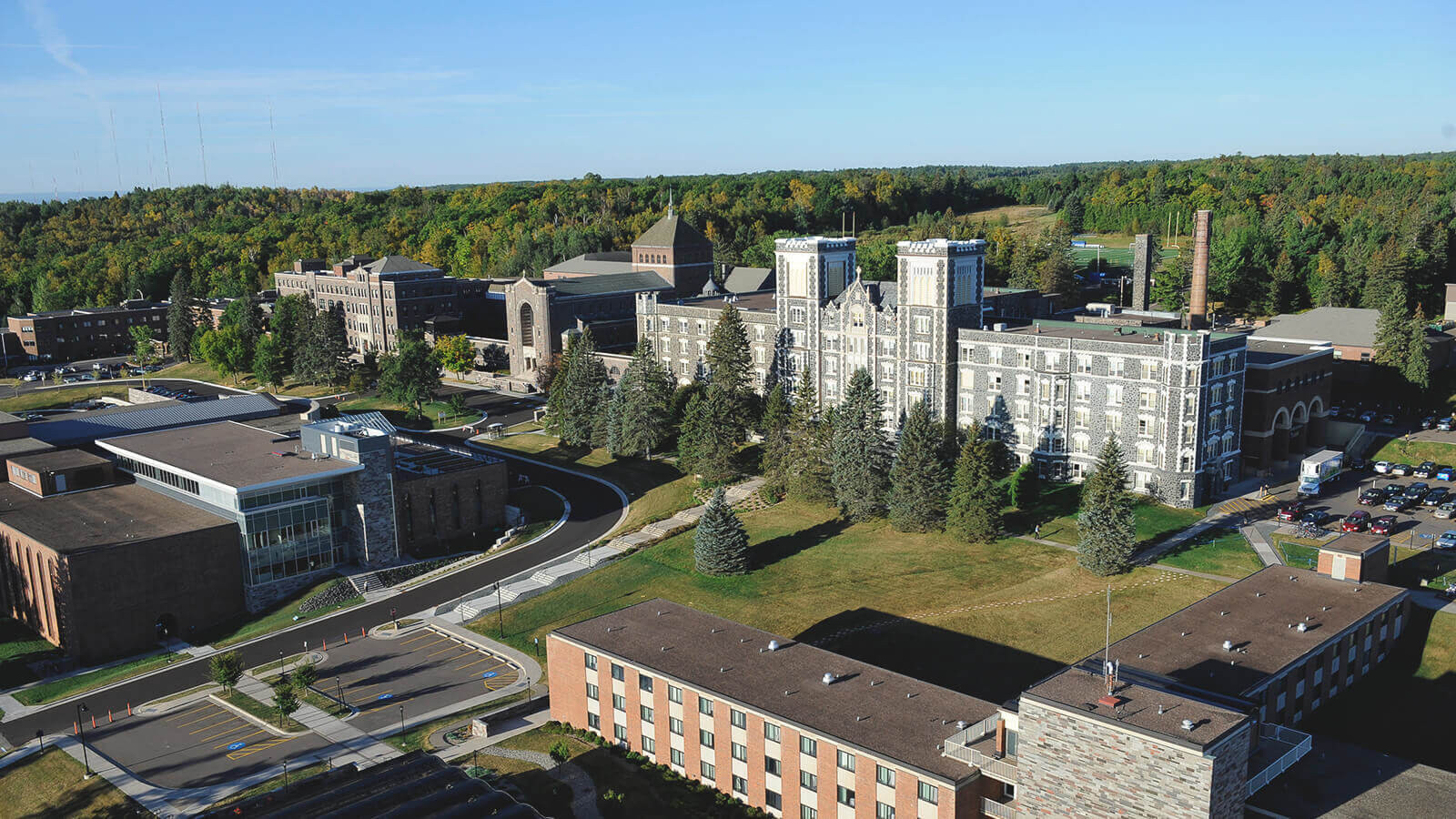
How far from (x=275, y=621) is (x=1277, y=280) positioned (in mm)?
108365

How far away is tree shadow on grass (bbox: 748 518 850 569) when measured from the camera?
69.0 m

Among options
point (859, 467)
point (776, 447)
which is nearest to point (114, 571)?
point (776, 447)

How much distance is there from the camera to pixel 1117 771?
3400cm

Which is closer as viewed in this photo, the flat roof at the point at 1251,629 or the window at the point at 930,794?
the window at the point at 930,794

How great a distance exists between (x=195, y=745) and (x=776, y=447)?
43.8 metres

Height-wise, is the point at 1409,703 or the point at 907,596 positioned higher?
the point at 907,596

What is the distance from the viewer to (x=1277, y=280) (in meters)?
122

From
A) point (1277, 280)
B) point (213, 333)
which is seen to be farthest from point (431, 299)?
point (1277, 280)

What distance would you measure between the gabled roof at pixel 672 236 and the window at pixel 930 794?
101568 mm

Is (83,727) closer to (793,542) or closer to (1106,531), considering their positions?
(793,542)

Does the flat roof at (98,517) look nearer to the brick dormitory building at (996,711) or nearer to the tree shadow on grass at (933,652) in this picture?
the brick dormitory building at (996,711)

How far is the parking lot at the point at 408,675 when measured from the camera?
173 ft

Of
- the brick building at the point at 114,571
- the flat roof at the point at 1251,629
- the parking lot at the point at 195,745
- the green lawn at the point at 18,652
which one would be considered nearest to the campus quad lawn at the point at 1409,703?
the flat roof at the point at 1251,629

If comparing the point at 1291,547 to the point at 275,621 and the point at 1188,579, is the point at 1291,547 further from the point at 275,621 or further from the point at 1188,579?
the point at 275,621
